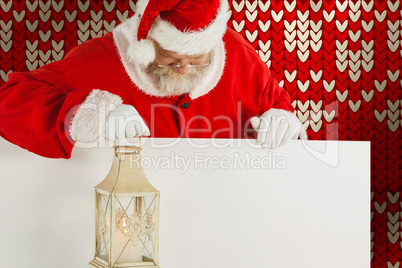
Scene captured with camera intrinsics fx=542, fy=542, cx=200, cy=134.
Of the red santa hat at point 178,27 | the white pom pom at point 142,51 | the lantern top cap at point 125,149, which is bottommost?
the lantern top cap at point 125,149

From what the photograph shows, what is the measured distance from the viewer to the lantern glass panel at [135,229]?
46.7 inches

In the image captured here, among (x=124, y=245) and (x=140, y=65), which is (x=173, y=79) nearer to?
(x=140, y=65)

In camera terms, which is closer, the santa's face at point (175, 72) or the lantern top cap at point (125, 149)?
the lantern top cap at point (125, 149)

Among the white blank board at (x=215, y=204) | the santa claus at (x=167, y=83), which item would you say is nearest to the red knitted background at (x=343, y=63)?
the santa claus at (x=167, y=83)

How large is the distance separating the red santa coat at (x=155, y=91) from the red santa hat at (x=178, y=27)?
12 centimetres

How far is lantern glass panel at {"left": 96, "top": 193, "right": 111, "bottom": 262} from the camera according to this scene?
1194 mm

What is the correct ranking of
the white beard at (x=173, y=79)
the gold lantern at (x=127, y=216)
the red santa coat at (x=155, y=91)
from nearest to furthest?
1. the gold lantern at (x=127, y=216)
2. the red santa coat at (x=155, y=91)
3. the white beard at (x=173, y=79)

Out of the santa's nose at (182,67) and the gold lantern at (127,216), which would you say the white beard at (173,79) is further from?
the gold lantern at (127,216)

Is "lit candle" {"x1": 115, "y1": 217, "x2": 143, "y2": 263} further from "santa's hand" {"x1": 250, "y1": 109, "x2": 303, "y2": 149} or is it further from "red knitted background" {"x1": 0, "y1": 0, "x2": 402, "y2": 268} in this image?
"red knitted background" {"x1": 0, "y1": 0, "x2": 402, "y2": 268}

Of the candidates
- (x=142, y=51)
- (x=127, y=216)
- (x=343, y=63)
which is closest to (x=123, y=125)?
(x=127, y=216)

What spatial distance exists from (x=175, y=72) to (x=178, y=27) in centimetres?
16

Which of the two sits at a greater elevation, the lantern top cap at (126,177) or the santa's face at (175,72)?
the santa's face at (175,72)

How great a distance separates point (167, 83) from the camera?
1.70 meters

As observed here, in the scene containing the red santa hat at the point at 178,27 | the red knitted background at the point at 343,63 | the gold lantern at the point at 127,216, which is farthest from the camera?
the red knitted background at the point at 343,63
